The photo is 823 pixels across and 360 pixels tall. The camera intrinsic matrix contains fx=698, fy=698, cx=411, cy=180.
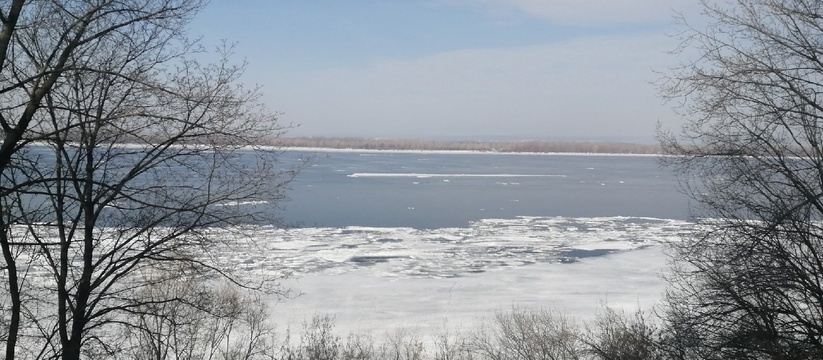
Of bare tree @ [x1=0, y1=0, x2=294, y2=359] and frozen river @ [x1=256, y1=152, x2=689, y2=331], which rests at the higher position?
bare tree @ [x1=0, y1=0, x2=294, y2=359]

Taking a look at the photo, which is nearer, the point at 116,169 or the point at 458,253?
the point at 116,169

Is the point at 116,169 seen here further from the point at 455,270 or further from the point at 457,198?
the point at 457,198

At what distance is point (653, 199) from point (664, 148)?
2831 cm

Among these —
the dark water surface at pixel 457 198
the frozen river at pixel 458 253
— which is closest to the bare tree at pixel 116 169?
the frozen river at pixel 458 253

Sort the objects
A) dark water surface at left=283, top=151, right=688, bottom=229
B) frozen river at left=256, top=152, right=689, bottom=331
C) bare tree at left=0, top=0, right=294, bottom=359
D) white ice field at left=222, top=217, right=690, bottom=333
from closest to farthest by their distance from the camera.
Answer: bare tree at left=0, top=0, right=294, bottom=359, white ice field at left=222, top=217, right=690, bottom=333, frozen river at left=256, top=152, right=689, bottom=331, dark water surface at left=283, top=151, right=688, bottom=229

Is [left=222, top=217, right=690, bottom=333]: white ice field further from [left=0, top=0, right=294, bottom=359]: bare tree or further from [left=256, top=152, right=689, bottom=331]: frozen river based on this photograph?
[left=0, top=0, right=294, bottom=359]: bare tree

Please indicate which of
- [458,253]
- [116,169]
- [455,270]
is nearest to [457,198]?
[458,253]

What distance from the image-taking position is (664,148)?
7.21m

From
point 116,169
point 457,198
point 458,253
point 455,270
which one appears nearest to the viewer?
point 116,169

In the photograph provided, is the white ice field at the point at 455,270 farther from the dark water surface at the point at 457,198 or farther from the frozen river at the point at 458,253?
the dark water surface at the point at 457,198

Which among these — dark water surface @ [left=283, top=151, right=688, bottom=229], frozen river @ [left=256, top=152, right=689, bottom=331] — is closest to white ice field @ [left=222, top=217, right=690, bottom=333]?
frozen river @ [left=256, top=152, right=689, bottom=331]

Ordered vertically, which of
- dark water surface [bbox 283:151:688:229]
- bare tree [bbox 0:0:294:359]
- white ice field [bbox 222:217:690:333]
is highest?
bare tree [bbox 0:0:294:359]

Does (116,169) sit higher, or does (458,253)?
(116,169)

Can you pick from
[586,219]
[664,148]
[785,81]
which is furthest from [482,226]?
[785,81]
